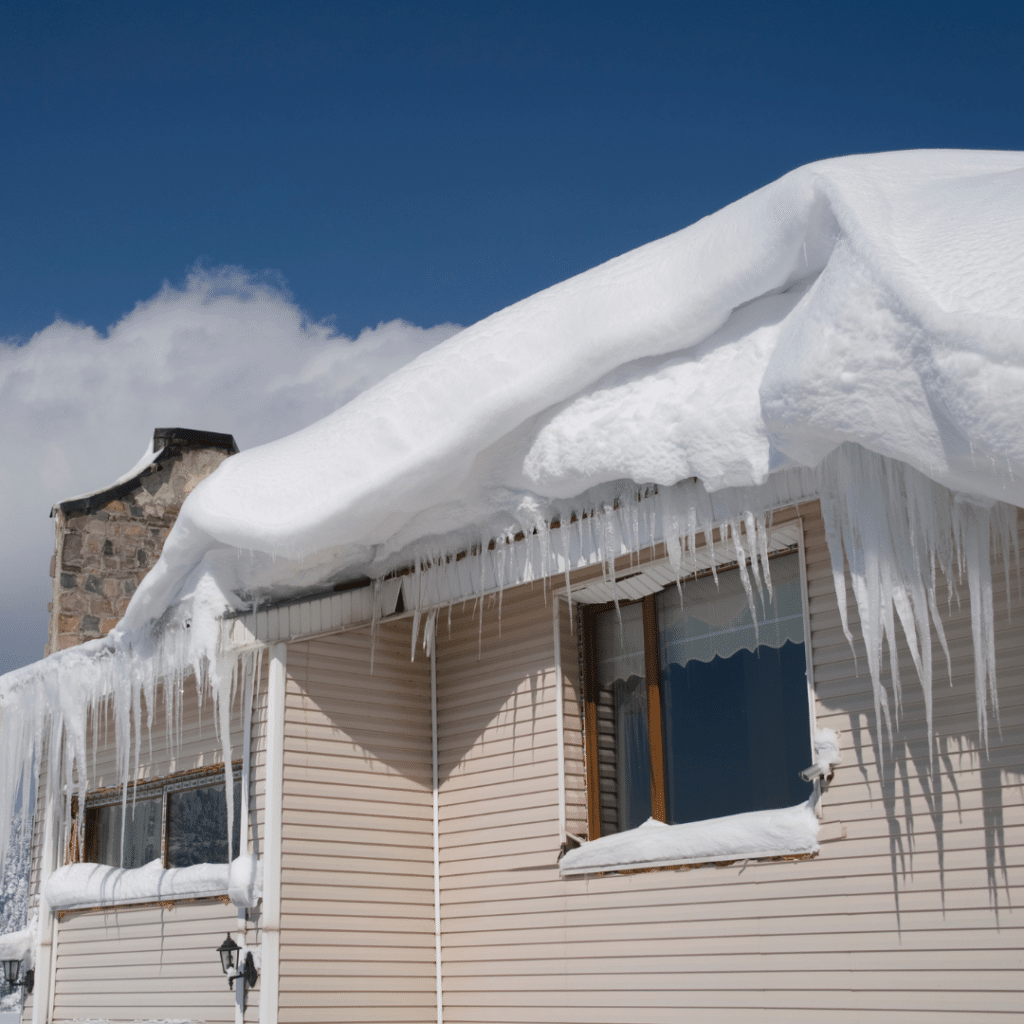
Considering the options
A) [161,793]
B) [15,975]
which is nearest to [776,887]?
[161,793]

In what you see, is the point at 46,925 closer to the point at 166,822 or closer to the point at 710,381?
the point at 166,822

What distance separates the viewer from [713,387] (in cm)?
521

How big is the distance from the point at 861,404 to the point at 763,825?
2.30 m

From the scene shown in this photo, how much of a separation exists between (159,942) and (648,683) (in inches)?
146

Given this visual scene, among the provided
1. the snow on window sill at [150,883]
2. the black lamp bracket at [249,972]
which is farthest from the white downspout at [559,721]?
the black lamp bracket at [249,972]

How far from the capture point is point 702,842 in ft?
19.3

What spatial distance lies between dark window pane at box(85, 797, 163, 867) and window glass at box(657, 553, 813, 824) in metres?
3.87

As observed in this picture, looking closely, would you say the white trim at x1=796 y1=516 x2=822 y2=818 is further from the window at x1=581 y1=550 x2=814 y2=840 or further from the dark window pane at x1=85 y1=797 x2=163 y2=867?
the dark window pane at x1=85 y1=797 x2=163 y2=867

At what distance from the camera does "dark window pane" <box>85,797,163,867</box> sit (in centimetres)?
809

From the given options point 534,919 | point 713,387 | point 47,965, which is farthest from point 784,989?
point 47,965

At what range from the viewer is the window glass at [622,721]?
6555mm

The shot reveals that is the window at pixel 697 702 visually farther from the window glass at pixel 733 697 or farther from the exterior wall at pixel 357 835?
the exterior wall at pixel 357 835

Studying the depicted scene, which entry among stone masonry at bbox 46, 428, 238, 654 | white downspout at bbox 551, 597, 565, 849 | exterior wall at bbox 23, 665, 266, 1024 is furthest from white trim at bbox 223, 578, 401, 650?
stone masonry at bbox 46, 428, 238, 654

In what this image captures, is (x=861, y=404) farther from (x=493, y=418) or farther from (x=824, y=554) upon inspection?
(x=493, y=418)
